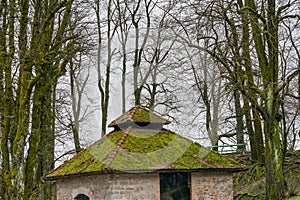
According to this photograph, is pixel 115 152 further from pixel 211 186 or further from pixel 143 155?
pixel 211 186

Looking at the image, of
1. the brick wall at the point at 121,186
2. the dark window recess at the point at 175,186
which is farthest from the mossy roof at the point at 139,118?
the brick wall at the point at 121,186

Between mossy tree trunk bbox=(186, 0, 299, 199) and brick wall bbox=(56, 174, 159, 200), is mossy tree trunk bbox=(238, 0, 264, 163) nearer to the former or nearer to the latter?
mossy tree trunk bbox=(186, 0, 299, 199)

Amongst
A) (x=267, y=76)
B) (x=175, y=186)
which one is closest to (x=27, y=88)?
(x=175, y=186)

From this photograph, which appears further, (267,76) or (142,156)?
(267,76)

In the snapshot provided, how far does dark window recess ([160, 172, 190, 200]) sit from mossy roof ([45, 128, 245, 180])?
0.45 m

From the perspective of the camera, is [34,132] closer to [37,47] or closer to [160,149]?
[37,47]

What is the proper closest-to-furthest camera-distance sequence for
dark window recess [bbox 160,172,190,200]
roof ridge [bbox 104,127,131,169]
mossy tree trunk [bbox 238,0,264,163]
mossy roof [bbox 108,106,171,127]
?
1. roof ridge [bbox 104,127,131,169]
2. dark window recess [bbox 160,172,190,200]
3. mossy roof [bbox 108,106,171,127]
4. mossy tree trunk [bbox 238,0,264,163]

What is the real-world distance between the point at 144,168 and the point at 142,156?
0.67m

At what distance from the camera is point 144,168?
1286cm

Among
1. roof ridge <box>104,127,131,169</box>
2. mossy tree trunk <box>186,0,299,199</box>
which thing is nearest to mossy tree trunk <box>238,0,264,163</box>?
mossy tree trunk <box>186,0,299,199</box>

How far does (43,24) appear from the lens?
531 inches

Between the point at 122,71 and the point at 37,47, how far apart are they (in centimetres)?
984

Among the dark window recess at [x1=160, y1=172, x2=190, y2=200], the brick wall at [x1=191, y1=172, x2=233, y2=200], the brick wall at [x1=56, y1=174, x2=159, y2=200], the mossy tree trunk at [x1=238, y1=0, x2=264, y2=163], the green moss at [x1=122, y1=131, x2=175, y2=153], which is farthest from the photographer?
the mossy tree trunk at [x1=238, y1=0, x2=264, y2=163]

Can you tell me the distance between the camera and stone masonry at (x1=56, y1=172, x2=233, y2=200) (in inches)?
504
